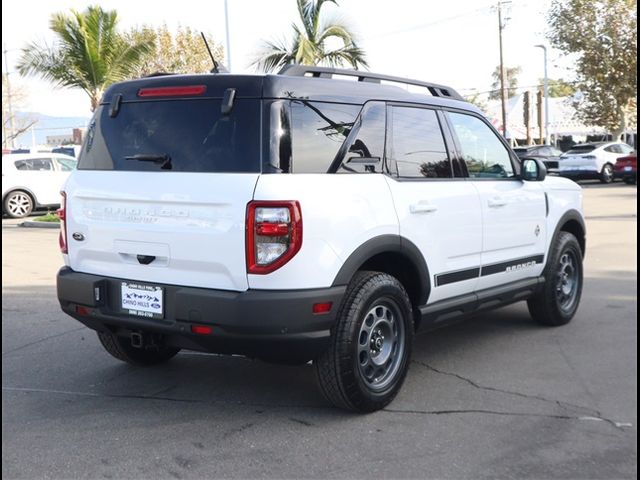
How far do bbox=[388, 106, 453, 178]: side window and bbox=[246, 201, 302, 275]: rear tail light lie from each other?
1.08 meters

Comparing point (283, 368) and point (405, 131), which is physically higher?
point (405, 131)

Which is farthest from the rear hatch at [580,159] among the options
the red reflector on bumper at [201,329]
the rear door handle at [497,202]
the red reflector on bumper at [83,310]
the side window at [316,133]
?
the red reflector on bumper at [201,329]

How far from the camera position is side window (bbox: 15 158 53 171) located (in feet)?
62.3

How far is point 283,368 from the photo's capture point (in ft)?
17.3

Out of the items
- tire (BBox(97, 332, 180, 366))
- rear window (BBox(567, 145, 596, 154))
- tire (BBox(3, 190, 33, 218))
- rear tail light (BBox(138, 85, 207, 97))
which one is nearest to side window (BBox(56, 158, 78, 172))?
tire (BBox(3, 190, 33, 218))

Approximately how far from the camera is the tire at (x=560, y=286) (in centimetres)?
627

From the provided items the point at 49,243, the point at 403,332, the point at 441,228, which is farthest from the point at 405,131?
the point at 49,243

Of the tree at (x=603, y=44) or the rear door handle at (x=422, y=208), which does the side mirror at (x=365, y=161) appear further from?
the tree at (x=603, y=44)

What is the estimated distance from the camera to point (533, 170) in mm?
5879

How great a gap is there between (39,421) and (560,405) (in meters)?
3.18

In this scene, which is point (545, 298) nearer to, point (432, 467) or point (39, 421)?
point (432, 467)

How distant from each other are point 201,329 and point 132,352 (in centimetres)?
152

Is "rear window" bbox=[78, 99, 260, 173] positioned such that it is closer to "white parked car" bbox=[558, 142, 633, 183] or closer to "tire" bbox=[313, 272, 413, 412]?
"tire" bbox=[313, 272, 413, 412]

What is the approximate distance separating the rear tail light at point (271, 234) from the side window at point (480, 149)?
205 centimetres
